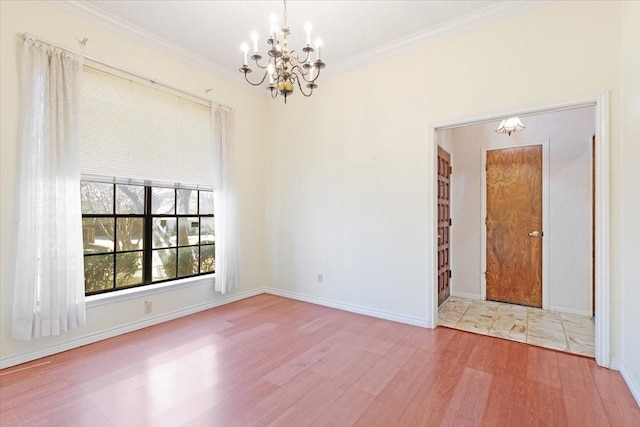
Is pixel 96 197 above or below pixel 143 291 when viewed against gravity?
above

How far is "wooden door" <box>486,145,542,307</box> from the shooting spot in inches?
164

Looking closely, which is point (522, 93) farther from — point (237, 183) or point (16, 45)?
point (16, 45)

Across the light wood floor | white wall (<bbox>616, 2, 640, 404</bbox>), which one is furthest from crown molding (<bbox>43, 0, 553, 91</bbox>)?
the light wood floor

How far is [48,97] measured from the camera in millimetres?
2604

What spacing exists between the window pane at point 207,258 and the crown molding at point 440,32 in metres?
2.98

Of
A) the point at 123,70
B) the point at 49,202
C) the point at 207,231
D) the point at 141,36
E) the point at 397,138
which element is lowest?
the point at 207,231

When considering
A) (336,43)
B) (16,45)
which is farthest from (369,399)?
(16,45)

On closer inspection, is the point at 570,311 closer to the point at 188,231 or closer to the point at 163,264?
the point at 188,231

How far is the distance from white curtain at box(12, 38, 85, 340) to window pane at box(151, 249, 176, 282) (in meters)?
0.84

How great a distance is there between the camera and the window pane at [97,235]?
9.92ft

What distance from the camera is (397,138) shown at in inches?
141

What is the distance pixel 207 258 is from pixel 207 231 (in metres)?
0.38

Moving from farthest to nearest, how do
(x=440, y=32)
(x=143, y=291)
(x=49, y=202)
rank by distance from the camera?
(x=143, y=291) → (x=440, y=32) → (x=49, y=202)

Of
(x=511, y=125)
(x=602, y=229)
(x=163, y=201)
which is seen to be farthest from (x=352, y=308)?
(x=511, y=125)
